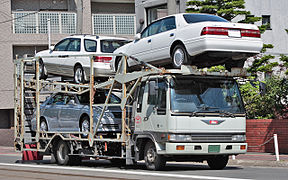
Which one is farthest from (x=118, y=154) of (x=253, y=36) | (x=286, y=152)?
(x=286, y=152)

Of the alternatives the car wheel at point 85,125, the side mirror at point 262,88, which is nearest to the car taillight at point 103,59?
the car wheel at point 85,125

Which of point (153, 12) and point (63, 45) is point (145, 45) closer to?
point (63, 45)

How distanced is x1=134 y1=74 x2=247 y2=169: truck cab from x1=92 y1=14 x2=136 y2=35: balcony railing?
999 inches

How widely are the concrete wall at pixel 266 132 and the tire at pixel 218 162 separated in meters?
6.61

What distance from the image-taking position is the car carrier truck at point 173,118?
13.7m

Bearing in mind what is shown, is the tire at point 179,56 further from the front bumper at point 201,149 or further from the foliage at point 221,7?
the foliage at point 221,7

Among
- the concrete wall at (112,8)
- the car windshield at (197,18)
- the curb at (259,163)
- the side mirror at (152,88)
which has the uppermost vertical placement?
the concrete wall at (112,8)

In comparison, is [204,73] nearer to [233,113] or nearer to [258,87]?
[233,113]

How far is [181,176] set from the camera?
41.2 ft

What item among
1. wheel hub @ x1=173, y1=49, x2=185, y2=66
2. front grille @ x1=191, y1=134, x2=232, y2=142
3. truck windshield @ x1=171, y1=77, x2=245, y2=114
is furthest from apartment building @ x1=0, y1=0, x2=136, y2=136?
front grille @ x1=191, y1=134, x2=232, y2=142

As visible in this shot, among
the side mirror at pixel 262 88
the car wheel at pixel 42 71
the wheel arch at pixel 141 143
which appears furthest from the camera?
the side mirror at pixel 262 88

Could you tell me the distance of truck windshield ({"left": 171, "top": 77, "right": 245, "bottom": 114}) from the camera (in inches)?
543

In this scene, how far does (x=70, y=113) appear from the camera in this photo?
17094mm

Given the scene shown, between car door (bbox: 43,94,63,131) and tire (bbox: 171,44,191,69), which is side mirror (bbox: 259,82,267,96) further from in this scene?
tire (bbox: 171,44,191,69)
